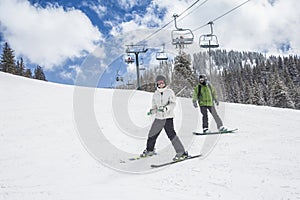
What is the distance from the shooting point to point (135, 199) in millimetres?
3332

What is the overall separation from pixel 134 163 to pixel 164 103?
1438 mm

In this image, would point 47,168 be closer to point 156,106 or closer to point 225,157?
point 156,106

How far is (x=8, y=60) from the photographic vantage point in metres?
56.5

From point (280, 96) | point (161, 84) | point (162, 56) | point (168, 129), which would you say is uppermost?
point (162, 56)

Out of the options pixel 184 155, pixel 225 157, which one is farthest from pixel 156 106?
pixel 225 157

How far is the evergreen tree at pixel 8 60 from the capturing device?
55594mm

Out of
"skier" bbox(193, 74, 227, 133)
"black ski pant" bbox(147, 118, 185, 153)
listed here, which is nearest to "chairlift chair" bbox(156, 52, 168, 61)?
"skier" bbox(193, 74, 227, 133)

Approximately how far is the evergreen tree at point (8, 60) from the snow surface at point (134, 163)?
2013 inches

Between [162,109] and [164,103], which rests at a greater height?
[164,103]

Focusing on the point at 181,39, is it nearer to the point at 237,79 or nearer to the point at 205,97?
the point at 205,97

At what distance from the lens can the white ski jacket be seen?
567 cm

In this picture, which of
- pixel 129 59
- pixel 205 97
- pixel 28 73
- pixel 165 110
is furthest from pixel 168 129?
pixel 28 73

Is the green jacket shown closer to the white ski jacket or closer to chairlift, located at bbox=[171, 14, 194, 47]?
the white ski jacket

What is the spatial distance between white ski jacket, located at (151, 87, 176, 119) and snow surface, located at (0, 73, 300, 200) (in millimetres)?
1013
